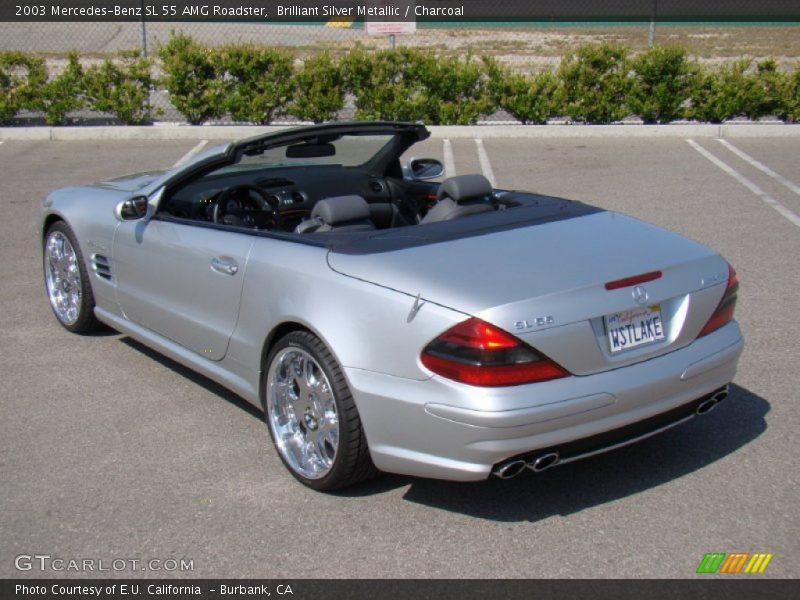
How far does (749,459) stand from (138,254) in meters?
3.24

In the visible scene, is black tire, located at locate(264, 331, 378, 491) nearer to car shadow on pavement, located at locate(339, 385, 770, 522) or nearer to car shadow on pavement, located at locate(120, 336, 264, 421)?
car shadow on pavement, located at locate(339, 385, 770, 522)

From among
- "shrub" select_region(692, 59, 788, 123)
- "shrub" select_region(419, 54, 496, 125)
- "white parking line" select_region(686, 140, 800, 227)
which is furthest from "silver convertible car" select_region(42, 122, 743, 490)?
"shrub" select_region(692, 59, 788, 123)

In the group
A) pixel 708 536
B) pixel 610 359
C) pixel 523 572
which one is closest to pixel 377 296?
pixel 610 359

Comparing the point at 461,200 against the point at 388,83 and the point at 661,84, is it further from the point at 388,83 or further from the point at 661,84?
the point at 661,84

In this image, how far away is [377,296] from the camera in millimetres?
3771

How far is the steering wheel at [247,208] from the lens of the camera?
5121mm

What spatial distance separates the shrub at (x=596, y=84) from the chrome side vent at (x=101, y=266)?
10403 mm

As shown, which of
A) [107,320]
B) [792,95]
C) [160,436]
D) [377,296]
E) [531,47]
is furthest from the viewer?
[531,47]

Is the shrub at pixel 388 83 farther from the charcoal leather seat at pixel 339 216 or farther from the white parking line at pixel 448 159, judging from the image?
the charcoal leather seat at pixel 339 216

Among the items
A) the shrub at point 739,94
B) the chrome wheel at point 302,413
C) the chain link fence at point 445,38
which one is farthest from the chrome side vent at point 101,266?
the chain link fence at point 445,38

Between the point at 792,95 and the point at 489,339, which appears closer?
the point at 489,339

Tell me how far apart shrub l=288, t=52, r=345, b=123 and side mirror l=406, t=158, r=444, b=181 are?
9312 mm

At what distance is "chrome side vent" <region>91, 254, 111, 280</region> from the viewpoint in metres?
5.68

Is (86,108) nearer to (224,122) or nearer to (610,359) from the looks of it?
(224,122)
